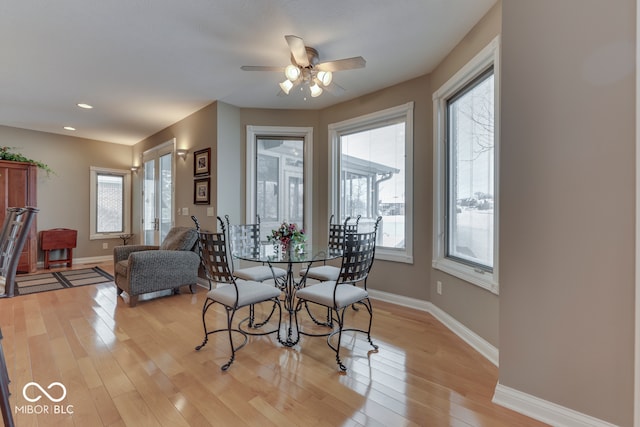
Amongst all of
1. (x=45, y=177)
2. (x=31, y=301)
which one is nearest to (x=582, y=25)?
(x=31, y=301)

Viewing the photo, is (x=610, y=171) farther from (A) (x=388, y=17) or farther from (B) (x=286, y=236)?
(B) (x=286, y=236)

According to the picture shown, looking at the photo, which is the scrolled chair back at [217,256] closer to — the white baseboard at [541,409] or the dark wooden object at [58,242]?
the white baseboard at [541,409]

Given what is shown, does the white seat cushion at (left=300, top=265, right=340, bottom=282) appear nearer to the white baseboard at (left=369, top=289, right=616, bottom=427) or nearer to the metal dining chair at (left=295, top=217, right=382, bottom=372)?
the metal dining chair at (left=295, top=217, right=382, bottom=372)

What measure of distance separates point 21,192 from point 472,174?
268 inches

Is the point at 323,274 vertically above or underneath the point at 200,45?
underneath

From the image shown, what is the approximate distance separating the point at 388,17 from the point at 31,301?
498 cm

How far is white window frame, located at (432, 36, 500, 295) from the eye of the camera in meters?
2.08

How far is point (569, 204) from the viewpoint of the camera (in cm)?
143

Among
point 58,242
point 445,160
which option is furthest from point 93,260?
point 445,160

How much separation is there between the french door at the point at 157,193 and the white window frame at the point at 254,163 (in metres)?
1.64

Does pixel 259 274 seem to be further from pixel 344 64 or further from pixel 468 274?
pixel 344 64

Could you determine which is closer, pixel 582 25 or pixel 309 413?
pixel 582 25

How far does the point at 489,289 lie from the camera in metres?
2.14

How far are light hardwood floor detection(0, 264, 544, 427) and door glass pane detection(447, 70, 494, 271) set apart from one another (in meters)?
0.82
